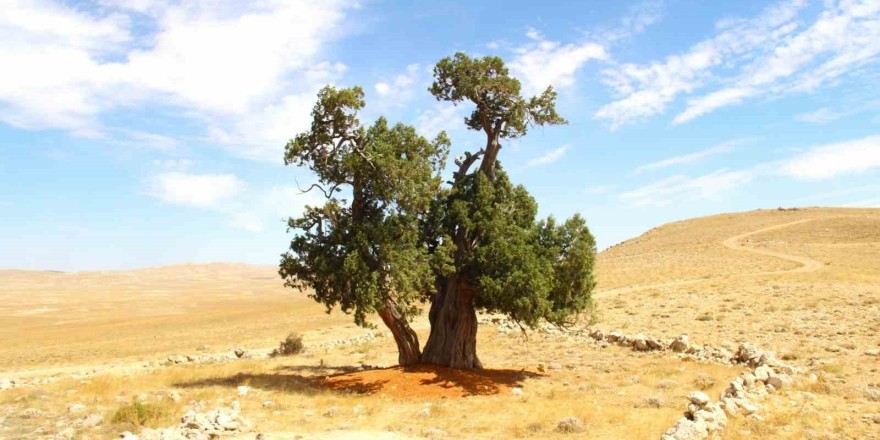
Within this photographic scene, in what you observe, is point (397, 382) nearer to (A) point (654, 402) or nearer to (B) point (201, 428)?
(B) point (201, 428)

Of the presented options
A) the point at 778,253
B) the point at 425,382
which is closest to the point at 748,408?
the point at 425,382

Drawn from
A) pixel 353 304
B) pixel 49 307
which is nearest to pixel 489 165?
pixel 353 304

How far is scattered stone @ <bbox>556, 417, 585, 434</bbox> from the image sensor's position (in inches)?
516

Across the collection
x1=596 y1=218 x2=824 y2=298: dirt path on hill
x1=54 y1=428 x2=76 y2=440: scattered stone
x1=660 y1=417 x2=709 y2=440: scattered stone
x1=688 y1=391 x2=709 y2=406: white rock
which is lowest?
x1=54 y1=428 x2=76 y2=440: scattered stone

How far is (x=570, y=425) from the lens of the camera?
1319cm

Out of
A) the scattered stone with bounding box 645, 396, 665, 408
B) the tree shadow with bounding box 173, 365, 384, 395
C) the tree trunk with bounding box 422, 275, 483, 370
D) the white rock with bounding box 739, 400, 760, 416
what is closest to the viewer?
the white rock with bounding box 739, 400, 760, 416

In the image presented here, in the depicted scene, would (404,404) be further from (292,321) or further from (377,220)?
(292,321)

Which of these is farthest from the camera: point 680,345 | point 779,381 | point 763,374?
point 680,345

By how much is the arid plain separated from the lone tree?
264 cm

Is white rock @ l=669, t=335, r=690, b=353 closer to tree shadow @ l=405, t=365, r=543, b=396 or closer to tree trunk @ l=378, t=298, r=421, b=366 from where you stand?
tree shadow @ l=405, t=365, r=543, b=396

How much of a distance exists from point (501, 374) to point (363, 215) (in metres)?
7.75

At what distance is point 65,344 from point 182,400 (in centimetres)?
3316

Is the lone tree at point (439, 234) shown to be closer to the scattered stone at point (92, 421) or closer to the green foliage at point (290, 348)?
the scattered stone at point (92, 421)

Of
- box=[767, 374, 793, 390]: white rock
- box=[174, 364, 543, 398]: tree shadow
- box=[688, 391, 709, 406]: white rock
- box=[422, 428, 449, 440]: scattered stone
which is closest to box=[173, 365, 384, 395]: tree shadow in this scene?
box=[174, 364, 543, 398]: tree shadow
